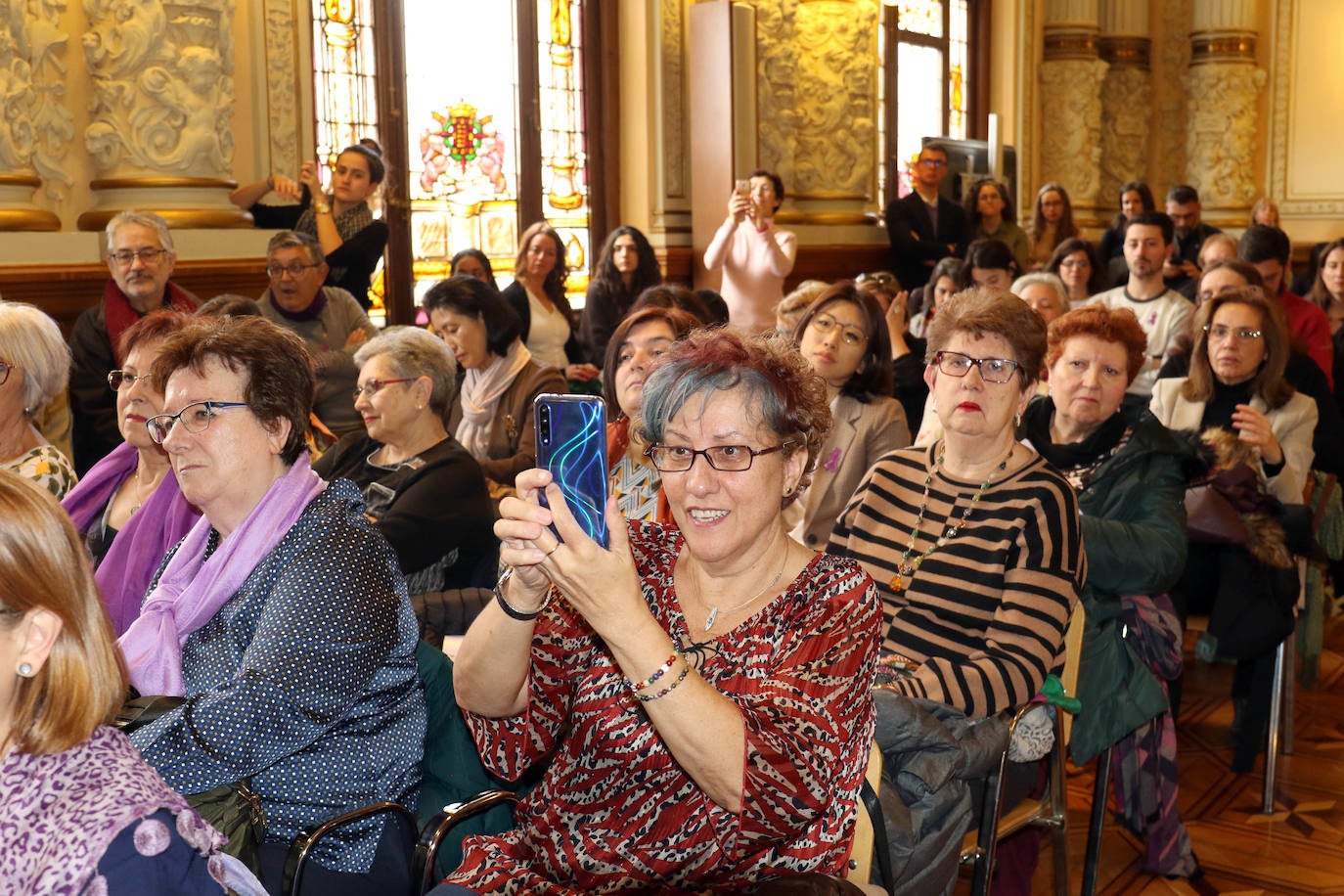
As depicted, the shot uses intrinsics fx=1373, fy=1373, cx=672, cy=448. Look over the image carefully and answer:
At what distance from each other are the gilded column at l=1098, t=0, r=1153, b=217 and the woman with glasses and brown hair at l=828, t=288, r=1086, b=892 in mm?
10474

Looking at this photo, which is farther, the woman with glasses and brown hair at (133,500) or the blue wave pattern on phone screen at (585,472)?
the woman with glasses and brown hair at (133,500)

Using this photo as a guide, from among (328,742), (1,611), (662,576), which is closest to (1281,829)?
(662,576)

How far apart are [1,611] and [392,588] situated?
914 mm

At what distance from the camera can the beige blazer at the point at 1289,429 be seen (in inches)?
156

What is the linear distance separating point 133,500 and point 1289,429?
3.21m

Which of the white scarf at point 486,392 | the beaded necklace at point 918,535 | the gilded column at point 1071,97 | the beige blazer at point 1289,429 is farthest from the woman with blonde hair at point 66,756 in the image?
the gilded column at point 1071,97

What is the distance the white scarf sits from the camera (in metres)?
4.51

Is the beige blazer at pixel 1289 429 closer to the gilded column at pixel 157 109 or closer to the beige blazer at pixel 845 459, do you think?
the beige blazer at pixel 845 459

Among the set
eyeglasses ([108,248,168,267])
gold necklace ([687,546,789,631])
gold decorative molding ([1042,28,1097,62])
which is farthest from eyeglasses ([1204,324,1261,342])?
gold decorative molding ([1042,28,1097,62])

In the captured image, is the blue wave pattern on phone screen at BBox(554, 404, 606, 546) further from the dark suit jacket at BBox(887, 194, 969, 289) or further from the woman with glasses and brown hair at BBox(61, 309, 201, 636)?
the dark suit jacket at BBox(887, 194, 969, 289)

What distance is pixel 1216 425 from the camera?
4.11m

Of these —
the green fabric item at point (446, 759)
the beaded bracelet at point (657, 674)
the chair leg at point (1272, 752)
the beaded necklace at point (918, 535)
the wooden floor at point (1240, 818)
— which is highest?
the beaded bracelet at point (657, 674)

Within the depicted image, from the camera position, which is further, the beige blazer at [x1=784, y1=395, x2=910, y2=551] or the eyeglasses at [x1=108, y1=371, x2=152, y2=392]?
the beige blazer at [x1=784, y1=395, x2=910, y2=551]

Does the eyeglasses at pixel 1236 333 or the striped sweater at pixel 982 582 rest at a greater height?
the eyeglasses at pixel 1236 333
